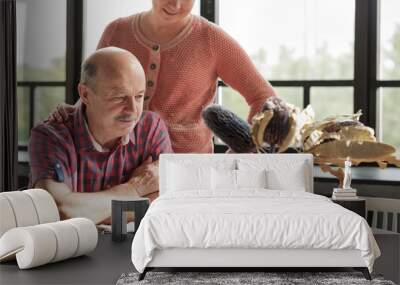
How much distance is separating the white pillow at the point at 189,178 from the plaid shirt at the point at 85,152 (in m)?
0.72

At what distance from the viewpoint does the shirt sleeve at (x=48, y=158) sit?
23.2ft

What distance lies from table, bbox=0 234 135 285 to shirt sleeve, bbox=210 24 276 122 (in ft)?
6.75

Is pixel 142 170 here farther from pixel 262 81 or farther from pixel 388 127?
pixel 388 127

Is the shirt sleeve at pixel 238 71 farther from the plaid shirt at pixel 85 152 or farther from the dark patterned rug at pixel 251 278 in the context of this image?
the dark patterned rug at pixel 251 278

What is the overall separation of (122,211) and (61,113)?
1311 mm

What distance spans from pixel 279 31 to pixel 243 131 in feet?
3.48

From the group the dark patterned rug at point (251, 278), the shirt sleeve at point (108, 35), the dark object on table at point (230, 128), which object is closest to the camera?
the dark patterned rug at point (251, 278)

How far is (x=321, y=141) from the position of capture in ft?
22.6

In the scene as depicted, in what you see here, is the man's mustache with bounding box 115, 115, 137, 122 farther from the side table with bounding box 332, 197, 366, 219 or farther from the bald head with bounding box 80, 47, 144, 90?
the side table with bounding box 332, 197, 366, 219

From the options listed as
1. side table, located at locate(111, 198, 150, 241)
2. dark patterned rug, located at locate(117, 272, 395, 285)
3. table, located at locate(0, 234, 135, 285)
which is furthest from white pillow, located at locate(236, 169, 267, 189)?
dark patterned rug, located at locate(117, 272, 395, 285)

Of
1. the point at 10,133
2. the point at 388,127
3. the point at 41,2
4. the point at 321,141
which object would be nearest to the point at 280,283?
the point at 321,141

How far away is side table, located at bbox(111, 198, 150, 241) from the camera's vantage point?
6539 millimetres

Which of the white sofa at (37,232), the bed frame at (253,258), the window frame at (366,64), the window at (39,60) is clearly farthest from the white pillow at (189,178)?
the window frame at (366,64)

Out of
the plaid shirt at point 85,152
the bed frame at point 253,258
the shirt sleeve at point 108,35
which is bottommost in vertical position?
the bed frame at point 253,258
